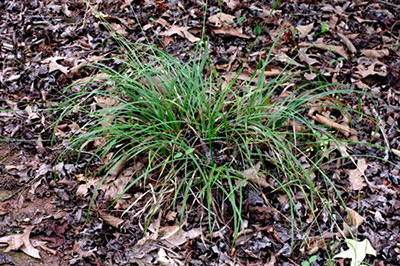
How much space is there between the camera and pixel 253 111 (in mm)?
3379

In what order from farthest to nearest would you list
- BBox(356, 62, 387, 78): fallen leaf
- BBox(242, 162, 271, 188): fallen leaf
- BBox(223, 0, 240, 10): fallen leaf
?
BBox(223, 0, 240, 10): fallen leaf, BBox(356, 62, 387, 78): fallen leaf, BBox(242, 162, 271, 188): fallen leaf

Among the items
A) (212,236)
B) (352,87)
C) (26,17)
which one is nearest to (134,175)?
(212,236)

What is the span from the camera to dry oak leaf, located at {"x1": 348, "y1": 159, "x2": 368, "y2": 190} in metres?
3.31

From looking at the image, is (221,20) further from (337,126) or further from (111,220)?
(111,220)

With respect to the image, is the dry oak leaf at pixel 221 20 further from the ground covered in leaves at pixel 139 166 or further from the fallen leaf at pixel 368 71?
the fallen leaf at pixel 368 71

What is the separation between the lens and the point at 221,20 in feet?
14.6

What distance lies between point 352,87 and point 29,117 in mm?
2697

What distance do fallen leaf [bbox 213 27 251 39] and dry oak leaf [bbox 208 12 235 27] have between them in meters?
0.08

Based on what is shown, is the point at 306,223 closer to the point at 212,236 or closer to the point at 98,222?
the point at 212,236

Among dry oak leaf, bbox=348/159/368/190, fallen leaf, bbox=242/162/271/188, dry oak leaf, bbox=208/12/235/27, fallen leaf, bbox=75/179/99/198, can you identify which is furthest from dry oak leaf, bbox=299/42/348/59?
fallen leaf, bbox=75/179/99/198

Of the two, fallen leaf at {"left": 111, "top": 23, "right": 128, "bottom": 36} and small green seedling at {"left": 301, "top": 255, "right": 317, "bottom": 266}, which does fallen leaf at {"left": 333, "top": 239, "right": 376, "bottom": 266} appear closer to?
small green seedling at {"left": 301, "top": 255, "right": 317, "bottom": 266}

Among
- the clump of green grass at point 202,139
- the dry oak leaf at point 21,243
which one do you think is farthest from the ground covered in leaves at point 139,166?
the clump of green grass at point 202,139

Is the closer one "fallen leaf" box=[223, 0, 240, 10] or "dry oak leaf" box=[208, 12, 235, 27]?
"dry oak leaf" box=[208, 12, 235, 27]

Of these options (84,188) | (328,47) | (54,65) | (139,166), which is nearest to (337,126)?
(328,47)
